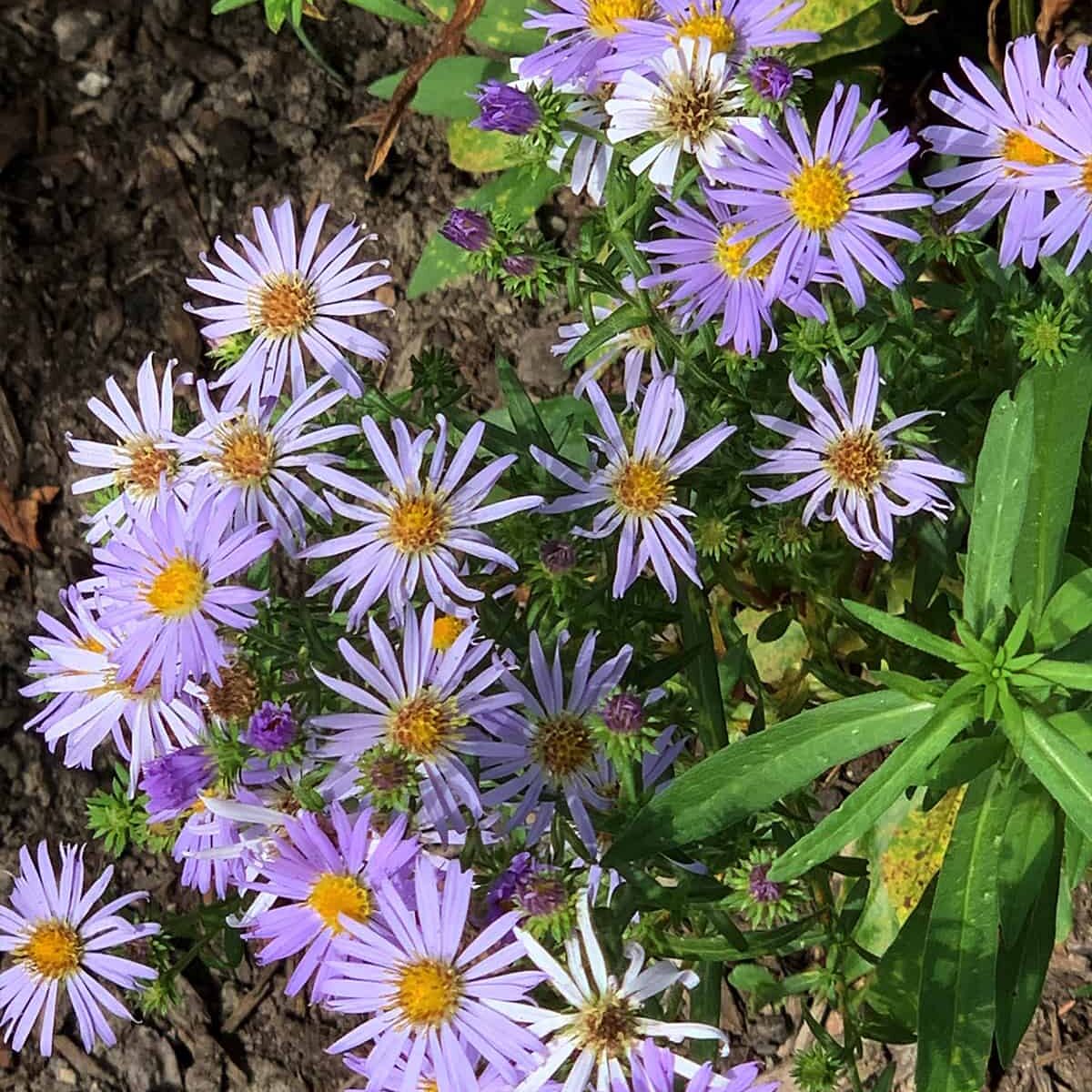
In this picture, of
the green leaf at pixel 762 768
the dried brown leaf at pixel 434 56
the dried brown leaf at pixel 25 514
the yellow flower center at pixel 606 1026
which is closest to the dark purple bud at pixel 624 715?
the green leaf at pixel 762 768

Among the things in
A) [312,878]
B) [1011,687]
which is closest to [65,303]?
[312,878]

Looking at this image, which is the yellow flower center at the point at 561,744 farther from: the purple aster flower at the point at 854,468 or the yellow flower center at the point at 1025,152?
the yellow flower center at the point at 1025,152

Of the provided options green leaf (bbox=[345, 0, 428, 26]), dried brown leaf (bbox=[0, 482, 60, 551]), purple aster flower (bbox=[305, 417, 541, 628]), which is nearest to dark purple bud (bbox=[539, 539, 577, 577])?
purple aster flower (bbox=[305, 417, 541, 628])

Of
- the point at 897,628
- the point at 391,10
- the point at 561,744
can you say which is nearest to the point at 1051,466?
the point at 897,628

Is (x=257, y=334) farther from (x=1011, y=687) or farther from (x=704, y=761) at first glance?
(x=1011, y=687)

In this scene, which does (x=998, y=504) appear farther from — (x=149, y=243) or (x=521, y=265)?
(x=149, y=243)

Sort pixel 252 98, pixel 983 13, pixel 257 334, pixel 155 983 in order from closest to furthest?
1. pixel 155 983
2. pixel 257 334
3. pixel 983 13
4. pixel 252 98

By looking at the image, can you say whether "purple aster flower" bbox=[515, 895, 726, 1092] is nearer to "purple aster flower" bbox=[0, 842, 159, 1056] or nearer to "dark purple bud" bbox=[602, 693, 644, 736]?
"dark purple bud" bbox=[602, 693, 644, 736]
